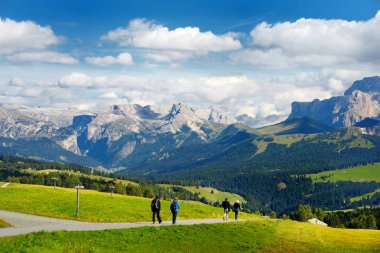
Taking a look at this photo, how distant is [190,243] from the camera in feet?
156

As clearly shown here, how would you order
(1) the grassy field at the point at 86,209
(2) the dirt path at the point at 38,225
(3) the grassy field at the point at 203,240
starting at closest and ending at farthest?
(3) the grassy field at the point at 203,240 → (2) the dirt path at the point at 38,225 → (1) the grassy field at the point at 86,209

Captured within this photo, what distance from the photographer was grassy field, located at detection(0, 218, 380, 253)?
40.2 m

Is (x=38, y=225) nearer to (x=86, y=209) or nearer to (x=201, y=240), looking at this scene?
(x=86, y=209)

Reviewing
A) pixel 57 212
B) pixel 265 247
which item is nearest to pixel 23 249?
pixel 265 247

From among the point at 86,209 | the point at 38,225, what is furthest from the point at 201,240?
the point at 86,209

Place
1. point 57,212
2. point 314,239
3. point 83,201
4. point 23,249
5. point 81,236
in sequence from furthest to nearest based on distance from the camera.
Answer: point 83,201 → point 57,212 → point 314,239 → point 81,236 → point 23,249

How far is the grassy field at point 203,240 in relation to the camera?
132 ft

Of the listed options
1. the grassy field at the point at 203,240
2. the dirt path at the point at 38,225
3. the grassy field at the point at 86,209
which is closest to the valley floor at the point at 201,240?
the grassy field at the point at 203,240

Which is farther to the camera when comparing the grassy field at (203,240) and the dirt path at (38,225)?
the dirt path at (38,225)

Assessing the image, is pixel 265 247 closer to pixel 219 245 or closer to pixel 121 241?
pixel 219 245

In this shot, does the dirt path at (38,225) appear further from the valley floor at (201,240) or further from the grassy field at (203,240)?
the grassy field at (203,240)

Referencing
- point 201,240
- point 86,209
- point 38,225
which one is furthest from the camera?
point 86,209

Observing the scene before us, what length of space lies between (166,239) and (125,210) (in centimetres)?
2487

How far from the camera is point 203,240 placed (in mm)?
49781
